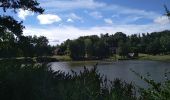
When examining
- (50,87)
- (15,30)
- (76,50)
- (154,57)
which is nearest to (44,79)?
(50,87)

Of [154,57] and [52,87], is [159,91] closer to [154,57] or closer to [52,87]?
[52,87]

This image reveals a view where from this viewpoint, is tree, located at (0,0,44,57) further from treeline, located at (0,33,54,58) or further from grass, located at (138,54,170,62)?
grass, located at (138,54,170,62)

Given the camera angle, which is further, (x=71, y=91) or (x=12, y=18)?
(x=12, y=18)

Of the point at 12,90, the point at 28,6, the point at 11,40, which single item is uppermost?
the point at 28,6

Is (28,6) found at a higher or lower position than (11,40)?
higher

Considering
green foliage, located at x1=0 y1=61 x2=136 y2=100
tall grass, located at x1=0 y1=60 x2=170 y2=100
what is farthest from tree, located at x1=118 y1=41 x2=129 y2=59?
green foliage, located at x1=0 y1=61 x2=136 y2=100

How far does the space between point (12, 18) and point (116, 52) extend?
17470 cm

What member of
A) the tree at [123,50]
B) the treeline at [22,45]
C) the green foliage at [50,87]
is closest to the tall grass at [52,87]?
the green foliage at [50,87]

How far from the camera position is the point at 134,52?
186750 millimetres

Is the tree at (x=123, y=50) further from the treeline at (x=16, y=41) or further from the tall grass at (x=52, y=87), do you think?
the tall grass at (x=52, y=87)

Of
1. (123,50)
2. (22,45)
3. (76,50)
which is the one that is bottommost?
(22,45)

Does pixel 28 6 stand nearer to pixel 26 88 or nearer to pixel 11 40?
pixel 11 40

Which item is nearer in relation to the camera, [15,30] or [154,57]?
[15,30]

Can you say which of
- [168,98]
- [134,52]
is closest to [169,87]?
[168,98]
